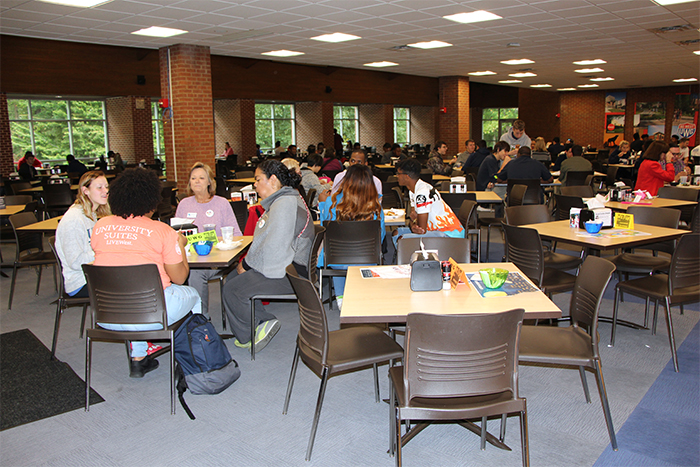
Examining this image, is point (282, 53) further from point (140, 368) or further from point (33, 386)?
point (33, 386)

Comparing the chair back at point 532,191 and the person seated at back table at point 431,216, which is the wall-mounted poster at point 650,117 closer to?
the chair back at point 532,191

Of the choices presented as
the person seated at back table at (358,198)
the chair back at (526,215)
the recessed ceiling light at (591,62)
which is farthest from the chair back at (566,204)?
the recessed ceiling light at (591,62)

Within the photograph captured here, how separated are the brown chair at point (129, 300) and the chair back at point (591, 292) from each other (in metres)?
2.20

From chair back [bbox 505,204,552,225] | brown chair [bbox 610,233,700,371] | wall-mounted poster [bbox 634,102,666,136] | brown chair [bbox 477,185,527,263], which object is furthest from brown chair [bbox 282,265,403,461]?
wall-mounted poster [bbox 634,102,666,136]

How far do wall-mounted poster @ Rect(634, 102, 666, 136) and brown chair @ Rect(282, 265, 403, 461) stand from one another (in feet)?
73.9

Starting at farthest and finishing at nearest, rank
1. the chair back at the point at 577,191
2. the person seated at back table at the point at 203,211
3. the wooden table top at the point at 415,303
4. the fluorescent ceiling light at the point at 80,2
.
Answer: the chair back at the point at 577,191 → the fluorescent ceiling light at the point at 80,2 → the person seated at back table at the point at 203,211 → the wooden table top at the point at 415,303

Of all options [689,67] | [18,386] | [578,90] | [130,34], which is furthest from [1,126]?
[578,90]

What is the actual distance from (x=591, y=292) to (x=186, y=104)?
25.4 feet

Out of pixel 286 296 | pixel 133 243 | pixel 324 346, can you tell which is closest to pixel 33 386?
pixel 133 243

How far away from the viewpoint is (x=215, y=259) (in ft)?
11.2

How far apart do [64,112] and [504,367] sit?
1562 cm

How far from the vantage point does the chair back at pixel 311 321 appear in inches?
93.7

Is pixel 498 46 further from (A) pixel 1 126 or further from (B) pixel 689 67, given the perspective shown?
(A) pixel 1 126

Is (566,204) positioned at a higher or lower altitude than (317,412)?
higher
